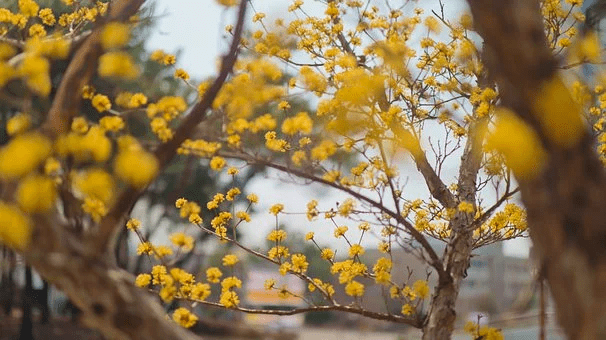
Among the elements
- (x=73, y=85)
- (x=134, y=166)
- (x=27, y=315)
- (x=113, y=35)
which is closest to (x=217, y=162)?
(x=73, y=85)

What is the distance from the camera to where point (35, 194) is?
1096mm

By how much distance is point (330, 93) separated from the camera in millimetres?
2402

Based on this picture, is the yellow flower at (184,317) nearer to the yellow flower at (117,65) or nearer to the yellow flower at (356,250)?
the yellow flower at (117,65)

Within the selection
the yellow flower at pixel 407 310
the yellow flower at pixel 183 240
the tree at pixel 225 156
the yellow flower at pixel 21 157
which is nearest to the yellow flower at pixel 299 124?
the tree at pixel 225 156

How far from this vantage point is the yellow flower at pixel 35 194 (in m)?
1.09

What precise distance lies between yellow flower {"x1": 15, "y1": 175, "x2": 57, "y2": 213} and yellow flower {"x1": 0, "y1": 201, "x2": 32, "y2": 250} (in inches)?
0.8

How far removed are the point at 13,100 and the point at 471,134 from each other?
6.06 ft

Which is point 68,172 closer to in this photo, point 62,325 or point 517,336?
point 517,336

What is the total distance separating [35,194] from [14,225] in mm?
57

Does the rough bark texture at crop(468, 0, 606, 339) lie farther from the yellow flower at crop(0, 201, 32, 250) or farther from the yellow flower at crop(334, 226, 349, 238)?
the yellow flower at crop(334, 226, 349, 238)

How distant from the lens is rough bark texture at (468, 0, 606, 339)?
3.48 feet

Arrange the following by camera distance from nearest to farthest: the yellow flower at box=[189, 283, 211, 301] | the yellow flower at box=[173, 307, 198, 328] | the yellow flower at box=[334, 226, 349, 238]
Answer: the yellow flower at box=[173, 307, 198, 328], the yellow flower at box=[189, 283, 211, 301], the yellow flower at box=[334, 226, 349, 238]

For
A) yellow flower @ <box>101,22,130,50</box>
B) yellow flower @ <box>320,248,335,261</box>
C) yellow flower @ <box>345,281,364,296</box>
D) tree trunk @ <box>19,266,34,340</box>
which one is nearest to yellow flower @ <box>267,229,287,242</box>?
yellow flower @ <box>320,248,335,261</box>

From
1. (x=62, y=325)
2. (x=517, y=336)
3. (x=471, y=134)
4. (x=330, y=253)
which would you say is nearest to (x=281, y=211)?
(x=330, y=253)
